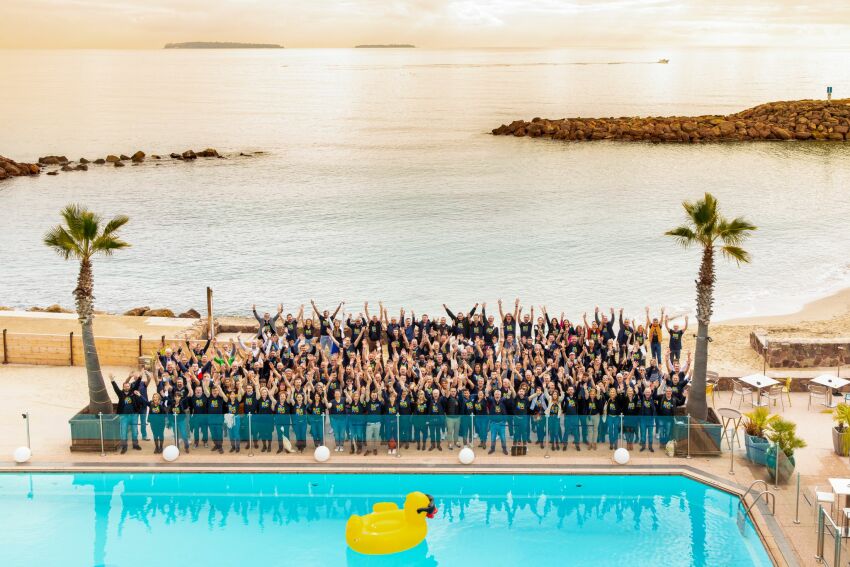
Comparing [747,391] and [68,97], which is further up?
[68,97]

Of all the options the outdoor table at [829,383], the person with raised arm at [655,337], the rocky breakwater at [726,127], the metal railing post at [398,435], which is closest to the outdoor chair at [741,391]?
the outdoor table at [829,383]

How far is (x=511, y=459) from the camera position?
17.7 metres

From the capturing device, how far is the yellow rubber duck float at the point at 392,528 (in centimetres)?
1498

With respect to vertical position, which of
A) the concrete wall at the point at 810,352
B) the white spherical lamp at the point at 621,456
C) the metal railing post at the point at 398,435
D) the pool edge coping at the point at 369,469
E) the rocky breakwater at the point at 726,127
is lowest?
the pool edge coping at the point at 369,469

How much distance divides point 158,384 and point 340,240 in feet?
109

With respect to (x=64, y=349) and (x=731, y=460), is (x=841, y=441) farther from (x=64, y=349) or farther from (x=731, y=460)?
(x=64, y=349)

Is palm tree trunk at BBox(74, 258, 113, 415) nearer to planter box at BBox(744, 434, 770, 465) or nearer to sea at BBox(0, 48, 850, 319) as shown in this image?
planter box at BBox(744, 434, 770, 465)

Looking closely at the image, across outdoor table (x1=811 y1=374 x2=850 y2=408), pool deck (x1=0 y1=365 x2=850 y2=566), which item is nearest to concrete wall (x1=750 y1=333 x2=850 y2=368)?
outdoor table (x1=811 y1=374 x2=850 y2=408)

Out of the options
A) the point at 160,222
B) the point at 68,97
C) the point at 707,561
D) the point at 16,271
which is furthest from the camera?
the point at 68,97

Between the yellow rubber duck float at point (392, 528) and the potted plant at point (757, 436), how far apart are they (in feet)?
19.9

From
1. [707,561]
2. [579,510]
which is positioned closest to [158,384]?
[579,510]

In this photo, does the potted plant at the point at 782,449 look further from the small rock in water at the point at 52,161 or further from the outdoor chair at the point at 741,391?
the small rock in water at the point at 52,161

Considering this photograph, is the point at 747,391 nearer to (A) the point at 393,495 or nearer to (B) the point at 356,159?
(A) the point at 393,495

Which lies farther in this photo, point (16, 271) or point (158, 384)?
point (16, 271)
